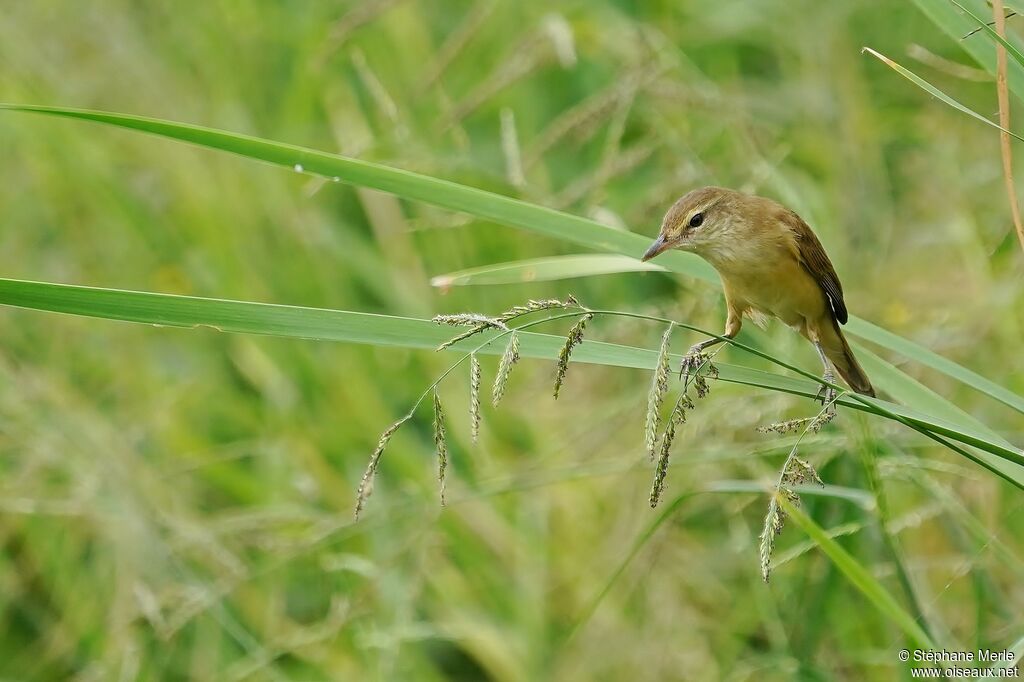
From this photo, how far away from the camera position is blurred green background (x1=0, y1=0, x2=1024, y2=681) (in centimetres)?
320

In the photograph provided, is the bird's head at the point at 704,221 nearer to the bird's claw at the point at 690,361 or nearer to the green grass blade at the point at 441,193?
the green grass blade at the point at 441,193

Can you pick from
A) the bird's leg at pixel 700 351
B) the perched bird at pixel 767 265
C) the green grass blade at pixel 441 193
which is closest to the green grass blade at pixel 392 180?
the green grass blade at pixel 441 193

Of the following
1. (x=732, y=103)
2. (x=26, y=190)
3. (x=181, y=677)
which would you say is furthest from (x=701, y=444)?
(x=26, y=190)

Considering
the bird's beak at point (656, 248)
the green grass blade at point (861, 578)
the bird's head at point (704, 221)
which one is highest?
the bird's head at point (704, 221)

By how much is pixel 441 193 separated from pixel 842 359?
1.12 metres

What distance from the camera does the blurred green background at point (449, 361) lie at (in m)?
3.20

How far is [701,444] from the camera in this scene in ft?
11.3

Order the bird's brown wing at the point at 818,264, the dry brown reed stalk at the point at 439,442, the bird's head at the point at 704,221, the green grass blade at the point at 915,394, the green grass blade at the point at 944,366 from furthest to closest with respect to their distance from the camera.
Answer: the bird's brown wing at the point at 818,264, the bird's head at the point at 704,221, the green grass blade at the point at 915,394, the green grass blade at the point at 944,366, the dry brown reed stalk at the point at 439,442

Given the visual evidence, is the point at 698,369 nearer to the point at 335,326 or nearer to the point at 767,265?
the point at 335,326

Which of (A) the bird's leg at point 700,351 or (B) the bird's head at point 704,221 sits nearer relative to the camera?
(A) the bird's leg at point 700,351

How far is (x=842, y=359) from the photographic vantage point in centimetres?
265

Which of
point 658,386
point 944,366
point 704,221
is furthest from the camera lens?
point 704,221

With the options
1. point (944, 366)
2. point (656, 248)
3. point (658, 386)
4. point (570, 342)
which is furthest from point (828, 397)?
point (656, 248)

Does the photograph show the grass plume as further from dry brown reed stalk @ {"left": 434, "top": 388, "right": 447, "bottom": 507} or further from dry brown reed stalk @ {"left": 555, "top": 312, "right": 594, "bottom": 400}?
dry brown reed stalk @ {"left": 434, "top": 388, "right": 447, "bottom": 507}
